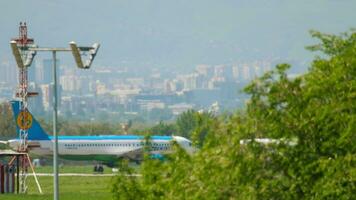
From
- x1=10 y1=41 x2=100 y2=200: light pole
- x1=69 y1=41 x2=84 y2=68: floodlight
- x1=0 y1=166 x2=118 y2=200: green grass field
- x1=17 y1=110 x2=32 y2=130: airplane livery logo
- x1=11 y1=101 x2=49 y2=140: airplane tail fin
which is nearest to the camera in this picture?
x1=10 y1=41 x2=100 y2=200: light pole

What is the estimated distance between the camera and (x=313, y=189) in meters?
29.1

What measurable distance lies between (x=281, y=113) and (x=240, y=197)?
186 cm

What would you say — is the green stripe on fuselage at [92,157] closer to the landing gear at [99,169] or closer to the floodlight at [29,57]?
the landing gear at [99,169]

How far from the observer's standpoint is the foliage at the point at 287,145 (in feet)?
95.5

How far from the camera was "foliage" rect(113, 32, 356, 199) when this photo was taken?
1145 inches

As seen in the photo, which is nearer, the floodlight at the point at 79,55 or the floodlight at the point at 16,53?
the floodlight at the point at 79,55

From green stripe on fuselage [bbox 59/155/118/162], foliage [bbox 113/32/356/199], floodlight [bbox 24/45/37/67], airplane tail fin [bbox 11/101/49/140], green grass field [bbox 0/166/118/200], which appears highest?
floodlight [bbox 24/45/37/67]

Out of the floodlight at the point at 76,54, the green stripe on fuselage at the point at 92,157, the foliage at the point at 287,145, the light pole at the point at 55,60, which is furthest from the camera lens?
the green stripe on fuselage at the point at 92,157

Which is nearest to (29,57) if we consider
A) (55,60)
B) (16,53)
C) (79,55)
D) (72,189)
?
(16,53)

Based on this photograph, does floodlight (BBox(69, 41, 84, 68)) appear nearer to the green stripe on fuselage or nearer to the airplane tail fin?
the airplane tail fin

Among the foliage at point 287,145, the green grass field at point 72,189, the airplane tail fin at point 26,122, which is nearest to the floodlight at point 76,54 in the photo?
the foliage at point 287,145

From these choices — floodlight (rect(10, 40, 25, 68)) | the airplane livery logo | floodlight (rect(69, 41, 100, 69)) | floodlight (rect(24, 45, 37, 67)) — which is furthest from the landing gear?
floodlight (rect(69, 41, 100, 69))

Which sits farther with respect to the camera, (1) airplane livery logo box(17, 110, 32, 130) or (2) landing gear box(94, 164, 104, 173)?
(2) landing gear box(94, 164, 104, 173)

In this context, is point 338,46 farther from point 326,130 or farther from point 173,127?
point 173,127
